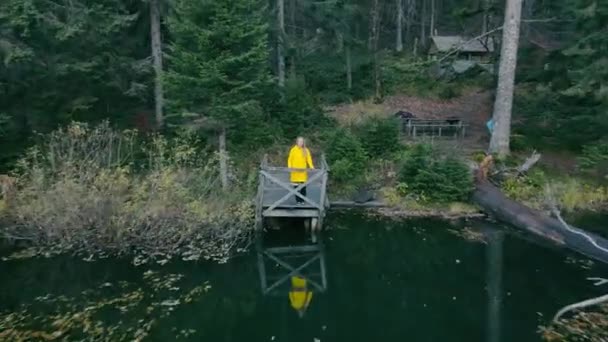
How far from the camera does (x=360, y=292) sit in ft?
33.1

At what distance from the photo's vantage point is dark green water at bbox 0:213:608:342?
335 inches

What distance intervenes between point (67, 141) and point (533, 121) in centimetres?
1561

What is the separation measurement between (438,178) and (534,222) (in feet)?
10.7

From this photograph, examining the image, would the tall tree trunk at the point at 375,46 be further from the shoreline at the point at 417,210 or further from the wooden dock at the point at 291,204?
the wooden dock at the point at 291,204

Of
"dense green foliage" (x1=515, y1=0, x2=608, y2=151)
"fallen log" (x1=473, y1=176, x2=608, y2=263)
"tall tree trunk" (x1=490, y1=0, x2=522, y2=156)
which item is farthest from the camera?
"tall tree trunk" (x1=490, y1=0, x2=522, y2=156)

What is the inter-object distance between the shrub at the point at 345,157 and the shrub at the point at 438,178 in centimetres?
166

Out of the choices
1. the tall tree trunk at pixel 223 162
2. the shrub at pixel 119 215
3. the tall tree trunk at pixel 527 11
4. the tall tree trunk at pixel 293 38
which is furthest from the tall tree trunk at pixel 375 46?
the shrub at pixel 119 215

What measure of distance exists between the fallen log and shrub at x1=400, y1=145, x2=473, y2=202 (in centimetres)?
52

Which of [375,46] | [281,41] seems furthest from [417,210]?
[375,46]

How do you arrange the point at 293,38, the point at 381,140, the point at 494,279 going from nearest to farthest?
the point at 494,279 < the point at 381,140 < the point at 293,38

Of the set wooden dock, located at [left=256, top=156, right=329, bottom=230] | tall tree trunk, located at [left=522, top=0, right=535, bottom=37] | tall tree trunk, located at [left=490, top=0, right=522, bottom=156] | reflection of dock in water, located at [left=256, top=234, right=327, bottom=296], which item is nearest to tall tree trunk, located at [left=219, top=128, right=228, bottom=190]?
wooden dock, located at [left=256, top=156, right=329, bottom=230]

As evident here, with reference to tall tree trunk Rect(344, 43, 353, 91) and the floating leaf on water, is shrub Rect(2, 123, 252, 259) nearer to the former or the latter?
the floating leaf on water

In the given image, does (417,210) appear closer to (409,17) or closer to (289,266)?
(289,266)

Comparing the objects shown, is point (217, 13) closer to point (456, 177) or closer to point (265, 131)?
point (265, 131)
